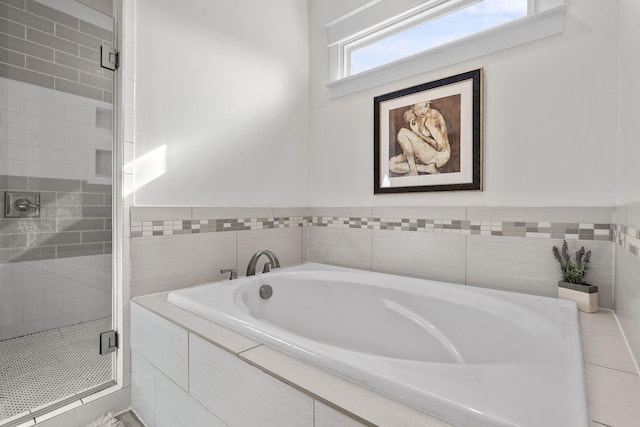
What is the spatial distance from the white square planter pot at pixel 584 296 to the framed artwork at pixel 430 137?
576mm

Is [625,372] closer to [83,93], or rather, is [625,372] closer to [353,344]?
[353,344]

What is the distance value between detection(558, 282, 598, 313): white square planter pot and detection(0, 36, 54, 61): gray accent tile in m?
2.98

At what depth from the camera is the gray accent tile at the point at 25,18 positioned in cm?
161

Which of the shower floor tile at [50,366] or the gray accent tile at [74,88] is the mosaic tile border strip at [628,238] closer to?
the shower floor tile at [50,366]

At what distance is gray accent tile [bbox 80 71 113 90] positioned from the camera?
5.03 ft

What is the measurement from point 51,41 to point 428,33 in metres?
2.24

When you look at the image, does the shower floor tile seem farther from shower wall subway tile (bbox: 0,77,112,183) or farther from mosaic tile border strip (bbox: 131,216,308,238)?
shower wall subway tile (bbox: 0,77,112,183)

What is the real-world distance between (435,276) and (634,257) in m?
0.89

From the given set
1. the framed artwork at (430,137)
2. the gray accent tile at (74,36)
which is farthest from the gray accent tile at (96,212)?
the framed artwork at (430,137)

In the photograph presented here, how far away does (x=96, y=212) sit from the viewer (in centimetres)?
172

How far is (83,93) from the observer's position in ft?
6.07

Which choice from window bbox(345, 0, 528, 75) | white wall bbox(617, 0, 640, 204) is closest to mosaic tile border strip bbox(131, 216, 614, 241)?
white wall bbox(617, 0, 640, 204)

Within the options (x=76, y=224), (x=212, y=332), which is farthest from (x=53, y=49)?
(x=212, y=332)

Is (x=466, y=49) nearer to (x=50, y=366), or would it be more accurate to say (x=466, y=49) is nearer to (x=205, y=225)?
(x=205, y=225)
